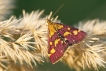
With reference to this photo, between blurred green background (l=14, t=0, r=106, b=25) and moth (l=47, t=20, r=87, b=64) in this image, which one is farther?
blurred green background (l=14, t=0, r=106, b=25)

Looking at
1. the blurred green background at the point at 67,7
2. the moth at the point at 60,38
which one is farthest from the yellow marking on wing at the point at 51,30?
the blurred green background at the point at 67,7

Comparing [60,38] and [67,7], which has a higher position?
[67,7]

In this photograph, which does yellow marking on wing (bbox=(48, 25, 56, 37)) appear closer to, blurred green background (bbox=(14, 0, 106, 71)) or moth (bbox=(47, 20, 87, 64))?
moth (bbox=(47, 20, 87, 64))

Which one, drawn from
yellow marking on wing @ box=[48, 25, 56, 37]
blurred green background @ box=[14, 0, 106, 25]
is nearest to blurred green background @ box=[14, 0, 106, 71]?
blurred green background @ box=[14, 0, 106, 25]

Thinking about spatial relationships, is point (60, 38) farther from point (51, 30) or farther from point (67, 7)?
point (67, 7)

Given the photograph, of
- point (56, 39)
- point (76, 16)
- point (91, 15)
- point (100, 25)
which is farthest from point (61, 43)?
point (76, 16)

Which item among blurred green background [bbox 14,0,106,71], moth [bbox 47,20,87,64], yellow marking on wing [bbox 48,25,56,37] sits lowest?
moth [bbox 47,20,87,64]

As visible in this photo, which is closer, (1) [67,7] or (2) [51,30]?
(2) [51,30]

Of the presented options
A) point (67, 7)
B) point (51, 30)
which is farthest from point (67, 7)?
point (51, 30)
